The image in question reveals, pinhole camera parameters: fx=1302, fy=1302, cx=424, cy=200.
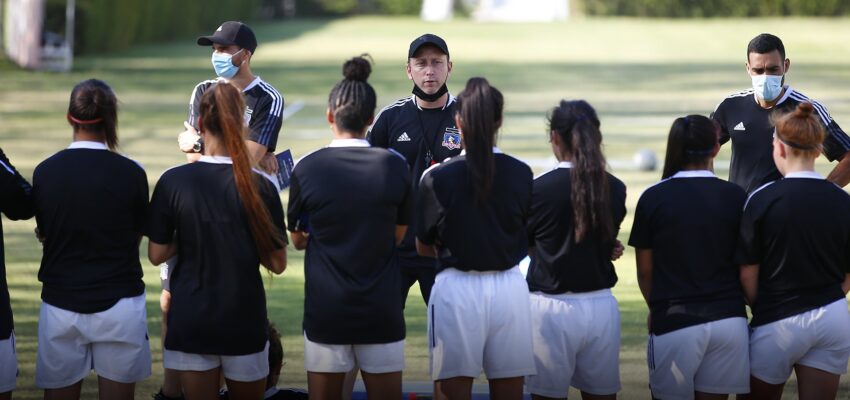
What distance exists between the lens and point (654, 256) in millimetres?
5965

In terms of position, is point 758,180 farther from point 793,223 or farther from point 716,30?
point 716,30

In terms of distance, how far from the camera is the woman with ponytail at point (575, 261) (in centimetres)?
588

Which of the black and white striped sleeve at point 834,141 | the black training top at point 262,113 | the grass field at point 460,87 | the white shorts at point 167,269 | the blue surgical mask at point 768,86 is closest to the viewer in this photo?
the white shorts at point 167,269

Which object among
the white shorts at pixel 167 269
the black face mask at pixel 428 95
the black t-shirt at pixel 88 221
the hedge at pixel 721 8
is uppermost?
the hedge at pixel 721 8

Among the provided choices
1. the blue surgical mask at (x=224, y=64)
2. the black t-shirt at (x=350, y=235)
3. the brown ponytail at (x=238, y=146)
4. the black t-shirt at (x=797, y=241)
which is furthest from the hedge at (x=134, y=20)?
the black t-shirt at (x=797, y=241)

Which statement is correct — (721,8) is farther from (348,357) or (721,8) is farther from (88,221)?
(88,221)

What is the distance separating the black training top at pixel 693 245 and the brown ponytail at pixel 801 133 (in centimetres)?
33

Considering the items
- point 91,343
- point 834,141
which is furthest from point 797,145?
point 91,343

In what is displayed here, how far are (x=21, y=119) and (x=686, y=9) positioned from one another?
48011 mm

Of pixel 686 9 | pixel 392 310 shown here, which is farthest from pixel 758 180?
pixel 686 9

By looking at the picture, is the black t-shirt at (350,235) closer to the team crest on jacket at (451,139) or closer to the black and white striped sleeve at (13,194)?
the black and white striped sleeve at (13,194)

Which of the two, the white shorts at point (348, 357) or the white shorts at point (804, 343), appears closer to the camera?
the white shorts at point (348, 357)

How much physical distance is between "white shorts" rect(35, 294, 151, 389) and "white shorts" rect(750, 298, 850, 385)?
9.31 ft

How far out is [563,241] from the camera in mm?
5949
